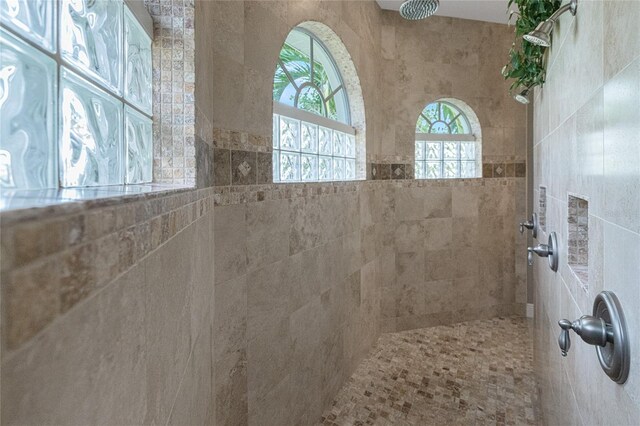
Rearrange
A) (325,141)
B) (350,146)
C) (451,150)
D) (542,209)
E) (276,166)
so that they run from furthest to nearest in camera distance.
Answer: (451,150), (350,146), (325,141), (542,209), (276,166)

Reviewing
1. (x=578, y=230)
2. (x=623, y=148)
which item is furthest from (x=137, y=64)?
(x=578, y=230)

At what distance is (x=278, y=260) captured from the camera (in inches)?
79.3

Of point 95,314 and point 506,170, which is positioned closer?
point 95,314

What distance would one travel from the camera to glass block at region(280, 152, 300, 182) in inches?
88.4

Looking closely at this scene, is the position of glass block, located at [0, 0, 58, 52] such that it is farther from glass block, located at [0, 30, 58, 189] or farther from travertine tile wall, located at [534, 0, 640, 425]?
travertine tile wall, located at [534, 0, 640, 425]

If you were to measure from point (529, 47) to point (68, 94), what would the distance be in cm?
220

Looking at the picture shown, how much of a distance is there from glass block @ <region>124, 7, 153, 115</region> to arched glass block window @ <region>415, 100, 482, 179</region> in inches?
123

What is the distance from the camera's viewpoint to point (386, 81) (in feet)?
11.7

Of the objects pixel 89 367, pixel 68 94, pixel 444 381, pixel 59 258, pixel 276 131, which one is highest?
pixel 276 131

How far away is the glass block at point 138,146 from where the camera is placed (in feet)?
3.12

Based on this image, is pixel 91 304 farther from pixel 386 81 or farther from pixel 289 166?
pixel 386 81

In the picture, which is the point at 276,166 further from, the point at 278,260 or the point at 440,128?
the point at 440,128

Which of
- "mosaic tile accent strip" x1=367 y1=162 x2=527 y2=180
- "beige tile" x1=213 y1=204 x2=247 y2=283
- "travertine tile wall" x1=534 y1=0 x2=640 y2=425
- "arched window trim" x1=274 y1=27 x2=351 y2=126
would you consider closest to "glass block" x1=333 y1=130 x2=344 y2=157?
"arched window trim" x1=274 y1=27 x2=351 y2=126

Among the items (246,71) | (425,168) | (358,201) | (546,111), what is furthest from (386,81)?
(246,71)
